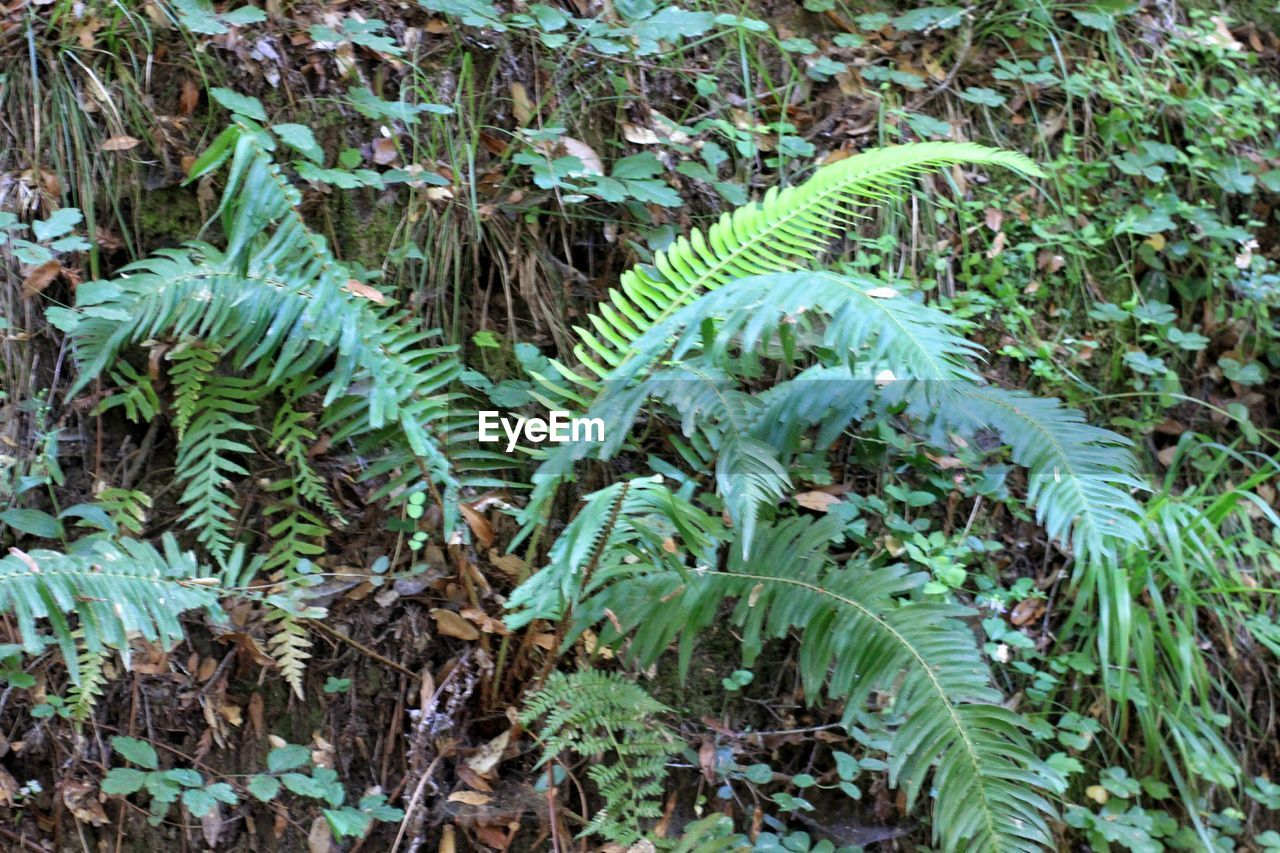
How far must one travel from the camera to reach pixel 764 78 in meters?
3.14

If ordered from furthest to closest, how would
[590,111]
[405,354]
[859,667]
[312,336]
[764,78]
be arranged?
[764,78]
[590,111]
[405,354]
[312,336]
[859,667]

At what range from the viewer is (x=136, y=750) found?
2.13m

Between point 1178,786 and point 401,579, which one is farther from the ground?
point 401,579

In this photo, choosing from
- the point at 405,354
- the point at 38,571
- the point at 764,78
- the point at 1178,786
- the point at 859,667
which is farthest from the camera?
the point at 764,78

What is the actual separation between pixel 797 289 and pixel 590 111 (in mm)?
1242

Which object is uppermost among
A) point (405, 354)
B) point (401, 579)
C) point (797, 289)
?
point (797, 289)

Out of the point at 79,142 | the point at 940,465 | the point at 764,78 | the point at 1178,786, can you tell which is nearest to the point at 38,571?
the point at 79,142

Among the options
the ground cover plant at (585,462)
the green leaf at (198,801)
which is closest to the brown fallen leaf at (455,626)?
the ground cover plant at (585,462)

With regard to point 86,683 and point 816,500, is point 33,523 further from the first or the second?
point 816,500

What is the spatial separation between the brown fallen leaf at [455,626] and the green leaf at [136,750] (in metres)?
0.62

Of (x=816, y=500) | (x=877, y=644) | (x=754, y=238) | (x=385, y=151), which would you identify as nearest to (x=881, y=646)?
(x=877, y=644)

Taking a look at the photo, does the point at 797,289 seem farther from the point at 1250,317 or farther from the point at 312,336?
the point at 1250,317

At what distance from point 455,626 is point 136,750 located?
673 millimetres

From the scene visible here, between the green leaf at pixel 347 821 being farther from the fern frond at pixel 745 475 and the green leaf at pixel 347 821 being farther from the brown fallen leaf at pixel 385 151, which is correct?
the brown fallen leaf at pixel 385 151
